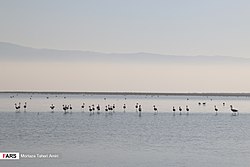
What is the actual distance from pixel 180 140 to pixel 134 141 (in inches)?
183

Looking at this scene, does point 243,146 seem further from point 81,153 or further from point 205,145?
point 81,153

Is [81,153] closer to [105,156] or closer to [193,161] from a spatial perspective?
[105,156]

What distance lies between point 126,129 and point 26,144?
60.6ft

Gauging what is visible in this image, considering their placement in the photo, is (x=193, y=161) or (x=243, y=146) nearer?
(x=193, y=161)

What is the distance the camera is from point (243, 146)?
139ft

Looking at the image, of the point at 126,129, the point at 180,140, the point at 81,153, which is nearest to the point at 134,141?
the point at 180,140

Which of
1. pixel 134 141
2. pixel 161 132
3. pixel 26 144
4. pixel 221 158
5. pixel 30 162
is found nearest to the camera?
pixel 30 162

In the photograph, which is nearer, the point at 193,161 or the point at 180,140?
the point at 193,161

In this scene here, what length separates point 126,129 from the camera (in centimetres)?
5769

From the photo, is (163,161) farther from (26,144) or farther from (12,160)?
(26,144)

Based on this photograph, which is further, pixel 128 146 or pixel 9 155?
pixel 128 146

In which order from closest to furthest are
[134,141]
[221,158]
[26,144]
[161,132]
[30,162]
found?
[30,162] < [221,158] < [26,144] < [134,141] < [161,132]

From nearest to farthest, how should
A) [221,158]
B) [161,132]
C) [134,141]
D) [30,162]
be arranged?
[30,162] → [221,158] → [134,141] → [161,132]

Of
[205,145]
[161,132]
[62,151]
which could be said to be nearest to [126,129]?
[161,132]
